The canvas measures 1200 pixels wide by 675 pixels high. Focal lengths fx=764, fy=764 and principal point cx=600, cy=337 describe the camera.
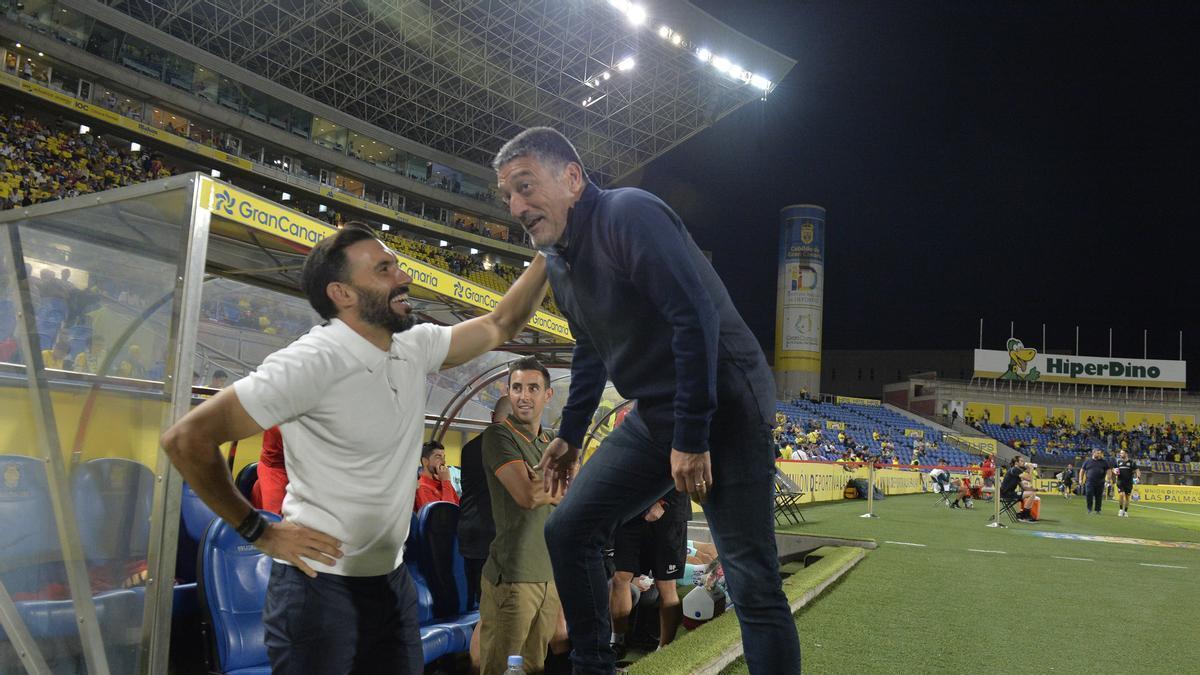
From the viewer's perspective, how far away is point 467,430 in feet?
31.8

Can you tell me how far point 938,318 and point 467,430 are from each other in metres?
67.5

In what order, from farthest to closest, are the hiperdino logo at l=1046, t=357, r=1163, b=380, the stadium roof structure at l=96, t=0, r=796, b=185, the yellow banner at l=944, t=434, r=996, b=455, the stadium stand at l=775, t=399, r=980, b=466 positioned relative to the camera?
the hiperdino logo at l=1046, t=357, r=1163, b=380
the yellow banner at l=944, t=434, r=996, b=455
the stadium stand at l=775, t=399, r=980, b=466
the stadium roof structure at l=96, t=0, r=796, b=185

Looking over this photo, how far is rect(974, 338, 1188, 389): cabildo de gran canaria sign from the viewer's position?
54656 millimetres

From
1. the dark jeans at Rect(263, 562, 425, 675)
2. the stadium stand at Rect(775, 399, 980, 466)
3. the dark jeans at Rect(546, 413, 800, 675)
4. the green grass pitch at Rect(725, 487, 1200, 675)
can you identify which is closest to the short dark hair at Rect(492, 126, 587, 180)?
the dark jeans at Rect(546, 413, 800, 675)

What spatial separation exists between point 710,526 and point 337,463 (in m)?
1.07

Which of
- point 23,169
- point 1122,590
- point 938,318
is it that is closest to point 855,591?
point 1122,590

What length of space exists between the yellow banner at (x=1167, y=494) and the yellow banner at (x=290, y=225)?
34.8 meters

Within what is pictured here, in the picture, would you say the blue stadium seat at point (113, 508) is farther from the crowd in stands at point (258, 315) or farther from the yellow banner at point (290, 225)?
the crowd in stands at point (258, 315)

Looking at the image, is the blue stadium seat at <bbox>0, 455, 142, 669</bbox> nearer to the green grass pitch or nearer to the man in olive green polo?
the man in olive green polo

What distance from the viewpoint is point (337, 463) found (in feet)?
6.82

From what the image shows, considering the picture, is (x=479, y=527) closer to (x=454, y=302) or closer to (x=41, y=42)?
(x=454, y=302)

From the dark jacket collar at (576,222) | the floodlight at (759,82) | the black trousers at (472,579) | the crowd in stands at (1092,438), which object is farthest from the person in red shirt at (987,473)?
the dark jacket collar at (576,222)

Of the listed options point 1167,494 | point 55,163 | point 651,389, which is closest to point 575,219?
point 651,389

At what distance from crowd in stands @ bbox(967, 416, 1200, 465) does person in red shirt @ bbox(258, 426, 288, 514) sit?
162ft
